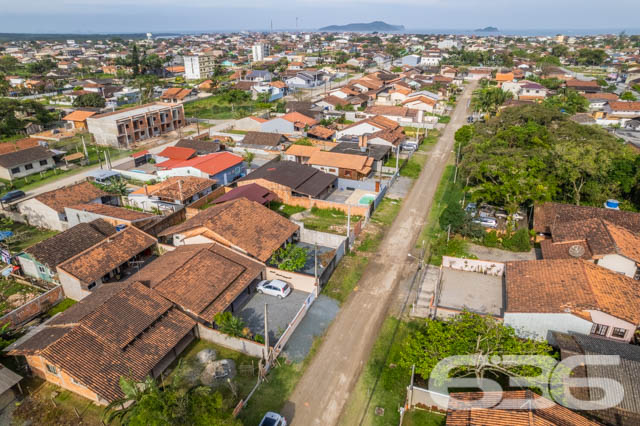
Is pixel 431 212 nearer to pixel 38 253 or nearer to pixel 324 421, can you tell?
pixel 324 421

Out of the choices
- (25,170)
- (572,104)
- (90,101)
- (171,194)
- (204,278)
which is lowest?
(25,170)

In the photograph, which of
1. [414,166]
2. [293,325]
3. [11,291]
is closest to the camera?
[293,325]

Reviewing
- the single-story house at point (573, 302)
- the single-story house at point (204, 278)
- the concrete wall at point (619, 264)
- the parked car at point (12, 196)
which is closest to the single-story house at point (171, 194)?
the single-story house at point (204, 278)

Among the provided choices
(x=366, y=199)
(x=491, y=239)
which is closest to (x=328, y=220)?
(x=366, y=199)

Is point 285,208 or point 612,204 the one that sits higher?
point 612,204

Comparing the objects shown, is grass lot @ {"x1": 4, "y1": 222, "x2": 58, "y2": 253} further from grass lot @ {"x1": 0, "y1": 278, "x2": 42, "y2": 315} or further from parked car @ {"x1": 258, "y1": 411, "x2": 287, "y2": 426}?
parked car @ {"x1": 258, "y1": 411, "x2": 287, "y2": 426}

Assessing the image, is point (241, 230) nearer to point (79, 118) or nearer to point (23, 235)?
point (23, 235)

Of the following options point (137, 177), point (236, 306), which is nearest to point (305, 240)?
point (236, 306)
